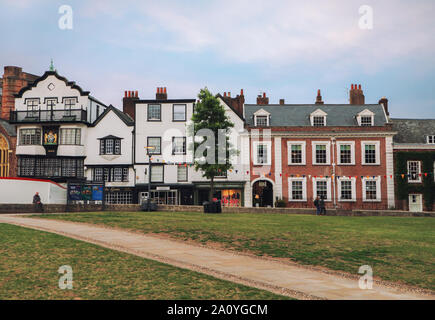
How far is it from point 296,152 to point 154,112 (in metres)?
16.8

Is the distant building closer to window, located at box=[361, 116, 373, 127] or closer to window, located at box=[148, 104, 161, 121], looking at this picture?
window, located at box=[361, 116, 373, 127]

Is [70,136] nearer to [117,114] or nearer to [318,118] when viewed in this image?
[117,114]

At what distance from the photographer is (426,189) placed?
40.2 meters

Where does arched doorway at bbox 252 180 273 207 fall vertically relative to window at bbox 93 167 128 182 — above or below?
below

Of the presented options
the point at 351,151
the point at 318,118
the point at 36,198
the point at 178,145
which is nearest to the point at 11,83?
the point at 178,145

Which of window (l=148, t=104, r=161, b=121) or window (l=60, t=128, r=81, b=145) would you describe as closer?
window (l=148, t=104, r=161, b=121)

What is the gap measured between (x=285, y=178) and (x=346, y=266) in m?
Answer: 31.3

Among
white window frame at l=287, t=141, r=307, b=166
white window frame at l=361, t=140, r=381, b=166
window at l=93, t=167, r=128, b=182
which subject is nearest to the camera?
white window frame at l=361, t=140, r=381, b=166

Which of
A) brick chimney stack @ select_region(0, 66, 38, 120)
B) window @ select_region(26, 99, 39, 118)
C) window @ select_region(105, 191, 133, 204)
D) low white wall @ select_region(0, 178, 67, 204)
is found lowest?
window @ select_region(105, 191, 133, 204)

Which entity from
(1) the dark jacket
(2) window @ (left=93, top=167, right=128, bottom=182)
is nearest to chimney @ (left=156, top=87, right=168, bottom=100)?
(2) window @ (left=93, top=167, right=128, bottom=182)

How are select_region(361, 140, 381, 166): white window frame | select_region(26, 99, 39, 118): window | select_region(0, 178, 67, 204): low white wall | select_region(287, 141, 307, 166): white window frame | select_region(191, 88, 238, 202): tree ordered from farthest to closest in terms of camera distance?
1. select_region(26, 99, 39, 118): window
2. select_region(287, 141, 307, 166): white window frame
3. select_region(361, 140, 381, 166): white window frame
4. select_region(191, 88, 238, 202): tree
5. select_region(0, 178, 67, 204): low white wall

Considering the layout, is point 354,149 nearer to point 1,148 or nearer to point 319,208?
point 319,208

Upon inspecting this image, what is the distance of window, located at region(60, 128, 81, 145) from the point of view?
44031 millimetres

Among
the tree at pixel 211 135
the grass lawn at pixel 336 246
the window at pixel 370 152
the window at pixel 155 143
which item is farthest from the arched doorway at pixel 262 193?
the grass lawn at pixel 336 246
